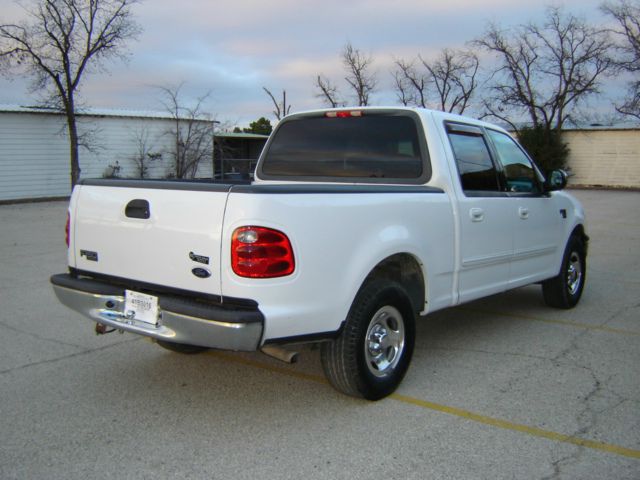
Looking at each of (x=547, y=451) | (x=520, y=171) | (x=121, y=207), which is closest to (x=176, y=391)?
(x=121, y=207)

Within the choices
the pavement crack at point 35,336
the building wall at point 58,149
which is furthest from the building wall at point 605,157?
the pavement crack at point 35,336

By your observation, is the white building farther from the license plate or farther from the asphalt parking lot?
the license plate

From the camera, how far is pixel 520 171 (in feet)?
19.1

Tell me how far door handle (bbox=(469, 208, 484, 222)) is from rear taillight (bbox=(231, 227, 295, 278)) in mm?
2040

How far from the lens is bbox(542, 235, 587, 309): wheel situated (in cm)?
639

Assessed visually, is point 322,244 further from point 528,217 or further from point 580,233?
point 580,233

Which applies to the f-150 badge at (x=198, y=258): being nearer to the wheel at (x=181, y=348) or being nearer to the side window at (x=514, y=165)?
the wheel at (x=181, y=348)

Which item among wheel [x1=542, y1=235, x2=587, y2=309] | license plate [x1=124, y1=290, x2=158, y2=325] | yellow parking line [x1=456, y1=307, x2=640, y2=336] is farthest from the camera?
wheel [x1=542, y1=235, x2=587, y2=309]

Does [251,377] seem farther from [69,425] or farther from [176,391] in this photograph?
[69,425]

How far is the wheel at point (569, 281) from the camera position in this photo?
21.0 feet

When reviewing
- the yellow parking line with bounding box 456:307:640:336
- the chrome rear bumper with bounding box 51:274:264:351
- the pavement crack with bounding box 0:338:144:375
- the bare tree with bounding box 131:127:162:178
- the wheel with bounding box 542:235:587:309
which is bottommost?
the yellow parking line with bounding box 456:307:640:336

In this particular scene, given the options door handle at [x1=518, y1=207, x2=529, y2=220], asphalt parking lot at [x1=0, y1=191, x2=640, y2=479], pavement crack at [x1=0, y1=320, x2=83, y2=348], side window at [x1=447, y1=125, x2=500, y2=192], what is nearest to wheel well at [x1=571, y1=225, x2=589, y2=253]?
asphalt parking lot at [x1=0, y1=191, x2=640, y2=479]

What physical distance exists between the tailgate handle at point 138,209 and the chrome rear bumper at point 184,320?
1.52 ft

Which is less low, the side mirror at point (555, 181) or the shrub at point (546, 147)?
the shrub at point (546, 147)
